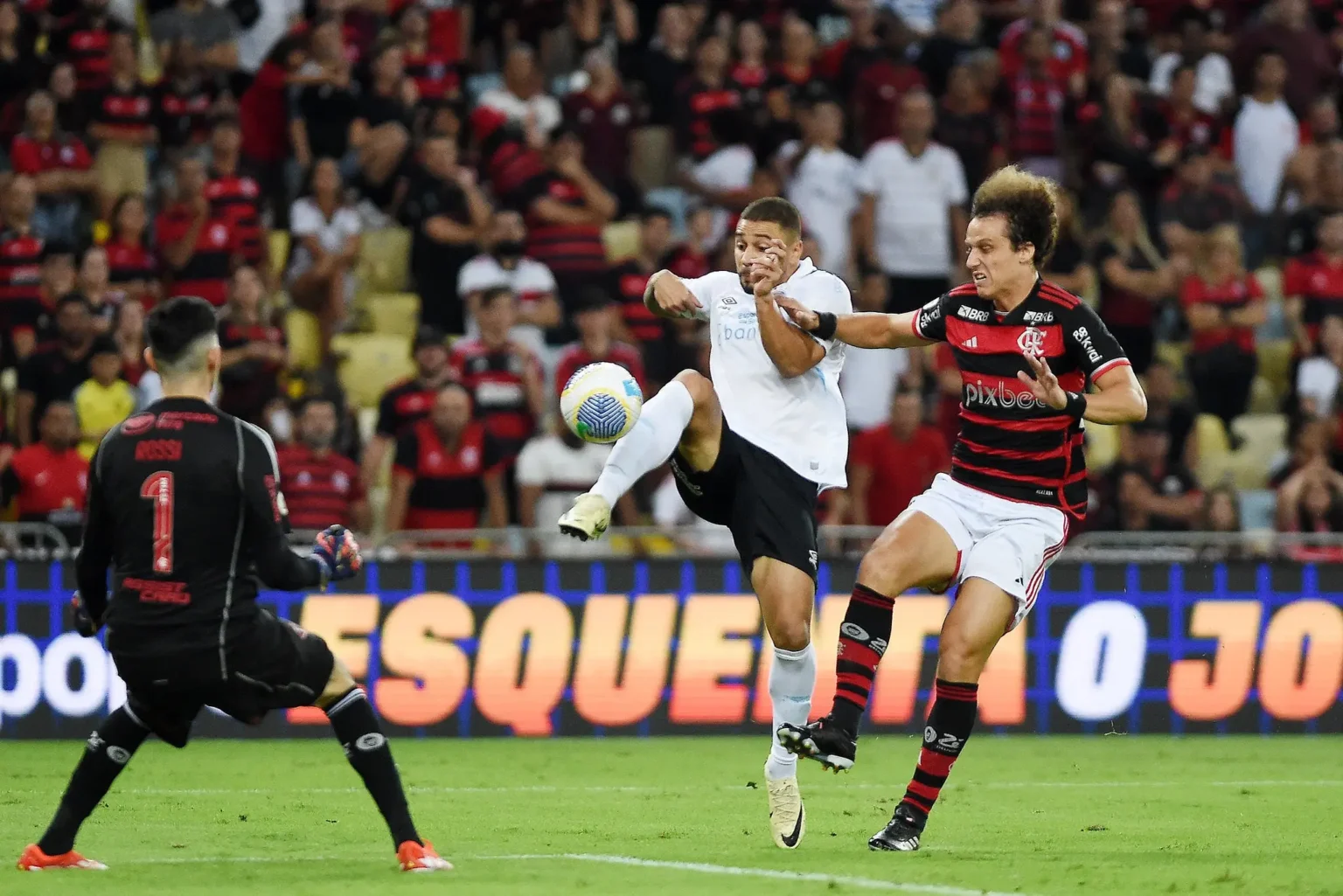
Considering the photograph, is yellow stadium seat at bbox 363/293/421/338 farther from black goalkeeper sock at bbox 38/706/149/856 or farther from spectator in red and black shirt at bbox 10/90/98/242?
black goalkeeper sock at bbox 38/706/149/856

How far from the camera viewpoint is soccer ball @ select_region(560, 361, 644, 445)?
26.9ft

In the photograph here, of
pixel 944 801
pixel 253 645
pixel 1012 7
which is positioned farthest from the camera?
pixel 1012 7

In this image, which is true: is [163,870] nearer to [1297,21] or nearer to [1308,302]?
[1308,302]

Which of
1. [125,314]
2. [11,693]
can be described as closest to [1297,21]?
[125,314]

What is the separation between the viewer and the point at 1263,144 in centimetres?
1848

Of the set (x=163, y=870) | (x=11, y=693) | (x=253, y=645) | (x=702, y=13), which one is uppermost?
(x=702, y=13)

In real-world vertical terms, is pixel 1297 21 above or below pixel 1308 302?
above

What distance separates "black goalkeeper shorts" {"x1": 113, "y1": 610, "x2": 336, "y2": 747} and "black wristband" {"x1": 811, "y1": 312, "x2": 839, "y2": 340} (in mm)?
2338

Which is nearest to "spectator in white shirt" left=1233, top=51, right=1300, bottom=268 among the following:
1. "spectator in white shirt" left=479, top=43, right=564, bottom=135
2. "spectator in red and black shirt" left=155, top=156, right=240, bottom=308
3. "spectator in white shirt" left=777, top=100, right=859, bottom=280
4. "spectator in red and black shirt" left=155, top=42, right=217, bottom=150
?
"spectator in white shirt" left=777, top=100, right=859, bottom=280

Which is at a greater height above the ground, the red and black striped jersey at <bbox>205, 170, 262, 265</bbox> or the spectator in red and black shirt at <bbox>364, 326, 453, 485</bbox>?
the red and black striped jersey at <bbox>205, 170, 262, 265</bbox>

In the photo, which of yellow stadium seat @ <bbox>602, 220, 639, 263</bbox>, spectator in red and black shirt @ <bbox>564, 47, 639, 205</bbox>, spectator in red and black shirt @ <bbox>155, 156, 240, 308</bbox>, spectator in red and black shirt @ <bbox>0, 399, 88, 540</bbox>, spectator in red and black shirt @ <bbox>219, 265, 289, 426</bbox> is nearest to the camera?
spectator in red and black shirt @ <bbox>0, 399, 88, 540</bbox>

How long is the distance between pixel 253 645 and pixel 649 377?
9.27m

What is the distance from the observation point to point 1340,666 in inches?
547

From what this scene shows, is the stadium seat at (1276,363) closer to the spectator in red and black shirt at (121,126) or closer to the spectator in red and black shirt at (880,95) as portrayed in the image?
the spectator in red and black shirt at (880,95)
